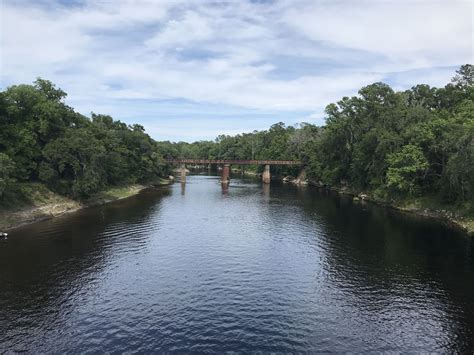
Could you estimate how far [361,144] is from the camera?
349 ft

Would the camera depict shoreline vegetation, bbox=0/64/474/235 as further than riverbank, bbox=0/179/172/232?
Yes

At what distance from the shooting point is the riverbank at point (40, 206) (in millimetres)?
66062

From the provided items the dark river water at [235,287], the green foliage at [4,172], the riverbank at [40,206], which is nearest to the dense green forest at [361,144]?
the green foliage at [4,172]

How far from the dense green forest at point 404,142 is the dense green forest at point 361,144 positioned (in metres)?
0.25

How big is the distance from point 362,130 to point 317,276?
83.3m

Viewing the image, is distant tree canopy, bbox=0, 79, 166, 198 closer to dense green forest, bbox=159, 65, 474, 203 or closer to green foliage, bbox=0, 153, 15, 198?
green foliage, bbox=0, 153, 15, 198

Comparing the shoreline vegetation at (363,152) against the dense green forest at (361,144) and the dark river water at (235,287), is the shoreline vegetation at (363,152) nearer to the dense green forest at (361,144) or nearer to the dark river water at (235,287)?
the dense green forest at (361,144)

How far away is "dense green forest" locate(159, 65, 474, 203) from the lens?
7512 cm

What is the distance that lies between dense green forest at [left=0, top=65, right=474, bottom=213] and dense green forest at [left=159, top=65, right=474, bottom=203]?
252 mm

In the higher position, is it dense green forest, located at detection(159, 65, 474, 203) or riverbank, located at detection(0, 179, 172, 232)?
dense green forest, located at detection(159, 65, 474, 203)

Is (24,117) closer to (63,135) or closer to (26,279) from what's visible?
(63,135)

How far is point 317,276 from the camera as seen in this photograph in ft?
144

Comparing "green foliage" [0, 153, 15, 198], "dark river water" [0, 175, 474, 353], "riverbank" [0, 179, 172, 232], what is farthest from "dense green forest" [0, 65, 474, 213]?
"dark river water" [0, 175, 474, 353]

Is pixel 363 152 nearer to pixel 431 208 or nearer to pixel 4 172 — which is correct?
pixel 431 208
